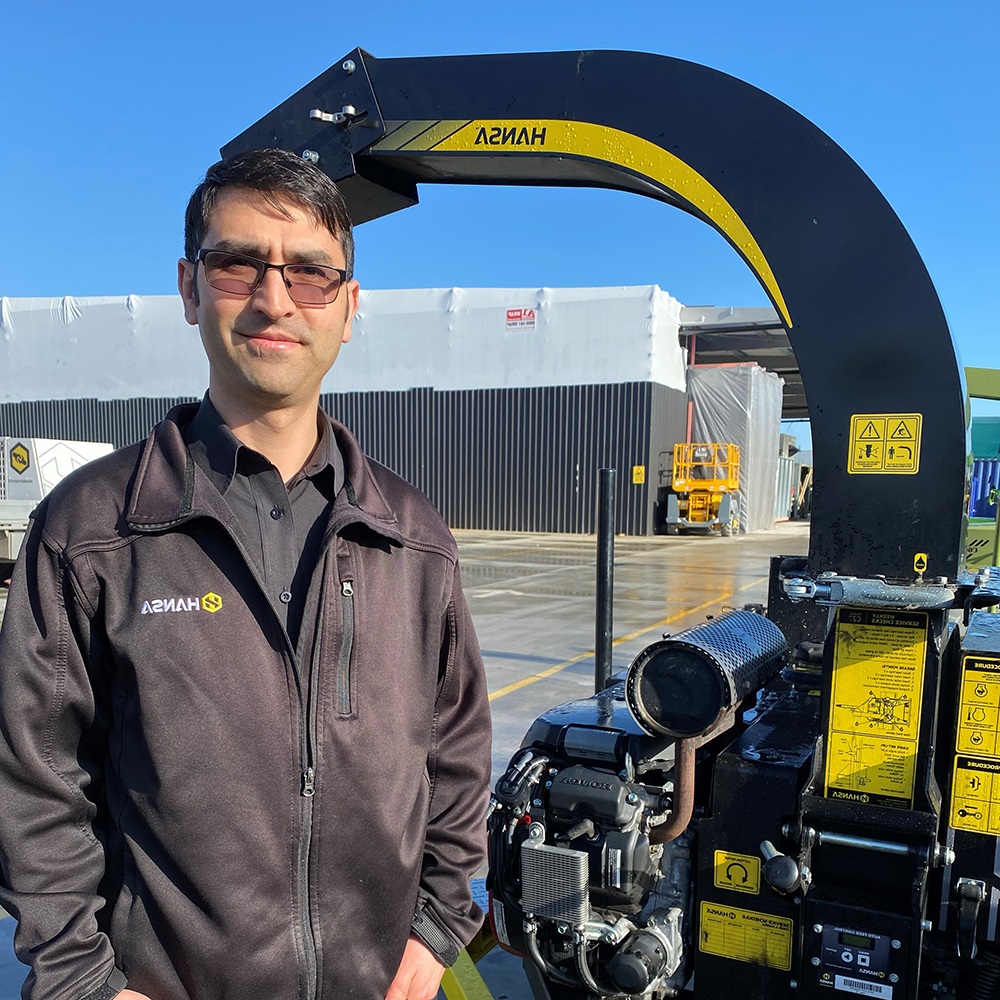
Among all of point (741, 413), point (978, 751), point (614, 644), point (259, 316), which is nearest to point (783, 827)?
point (978, 751)

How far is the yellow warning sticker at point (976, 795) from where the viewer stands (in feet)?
6.97

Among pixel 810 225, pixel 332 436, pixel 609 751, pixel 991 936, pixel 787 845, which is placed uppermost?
pixel 810 225

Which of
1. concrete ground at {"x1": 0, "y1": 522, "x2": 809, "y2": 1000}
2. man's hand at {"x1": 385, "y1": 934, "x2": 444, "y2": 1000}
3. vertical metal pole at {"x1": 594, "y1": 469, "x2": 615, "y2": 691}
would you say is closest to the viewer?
man's hand at {"x1": 385, "y1": 934, "x2": 444, "y2": 1000}

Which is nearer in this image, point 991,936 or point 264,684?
point 264,684

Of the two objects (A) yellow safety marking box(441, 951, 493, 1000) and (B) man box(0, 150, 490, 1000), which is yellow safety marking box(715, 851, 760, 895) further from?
(B) man box(0, 150, 490, 1000)

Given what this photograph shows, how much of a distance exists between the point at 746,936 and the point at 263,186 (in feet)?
7.55

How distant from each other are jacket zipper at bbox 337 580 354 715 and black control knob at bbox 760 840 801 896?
135cm

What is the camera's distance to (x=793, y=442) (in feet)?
125

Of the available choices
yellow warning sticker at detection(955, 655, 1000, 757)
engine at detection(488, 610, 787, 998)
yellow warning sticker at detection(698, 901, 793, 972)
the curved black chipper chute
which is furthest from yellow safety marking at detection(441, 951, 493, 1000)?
the curved black chipper chute

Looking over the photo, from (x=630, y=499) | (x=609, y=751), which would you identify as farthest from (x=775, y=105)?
(x=630, y=499)

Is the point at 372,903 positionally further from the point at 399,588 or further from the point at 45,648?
the point at 45,648

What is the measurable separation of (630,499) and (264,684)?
22712 mm

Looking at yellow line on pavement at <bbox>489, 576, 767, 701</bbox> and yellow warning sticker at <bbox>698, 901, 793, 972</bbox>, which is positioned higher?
yellow warning sticker at <bbox>698, 901, 793, 972</bbox>

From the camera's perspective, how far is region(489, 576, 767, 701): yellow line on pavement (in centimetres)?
655
